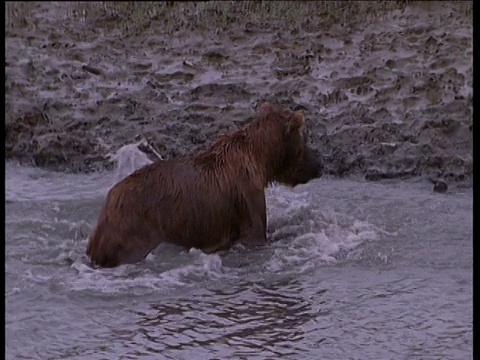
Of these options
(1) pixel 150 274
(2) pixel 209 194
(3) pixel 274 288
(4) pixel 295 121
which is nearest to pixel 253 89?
(4) pixel 295 121

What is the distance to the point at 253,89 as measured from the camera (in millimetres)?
11211

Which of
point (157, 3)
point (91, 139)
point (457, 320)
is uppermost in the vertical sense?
point (157, 3)

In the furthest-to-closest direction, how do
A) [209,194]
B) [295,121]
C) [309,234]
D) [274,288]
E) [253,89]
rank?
[253,89]
[309,234]
[295,121]
[209,194]
[274,288]

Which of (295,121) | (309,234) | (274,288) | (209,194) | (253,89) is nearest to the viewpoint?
(274,288)

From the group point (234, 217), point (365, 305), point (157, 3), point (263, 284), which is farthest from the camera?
point (157, 3)

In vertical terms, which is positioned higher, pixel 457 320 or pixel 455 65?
pixel 455 65

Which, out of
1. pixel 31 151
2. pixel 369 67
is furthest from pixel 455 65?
pixel 31 151

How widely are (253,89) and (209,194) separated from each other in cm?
421

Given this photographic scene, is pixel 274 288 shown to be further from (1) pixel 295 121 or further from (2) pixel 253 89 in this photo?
(2) pixel 253 89

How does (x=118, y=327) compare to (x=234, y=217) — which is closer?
(x=118, y=327)

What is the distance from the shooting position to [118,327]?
19.5ft

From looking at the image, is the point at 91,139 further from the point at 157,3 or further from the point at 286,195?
the point at 157,3

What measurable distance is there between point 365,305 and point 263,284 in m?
0.74

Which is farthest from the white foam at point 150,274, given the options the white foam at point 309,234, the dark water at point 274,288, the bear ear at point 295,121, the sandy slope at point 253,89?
the sandy slope at point 253,89
